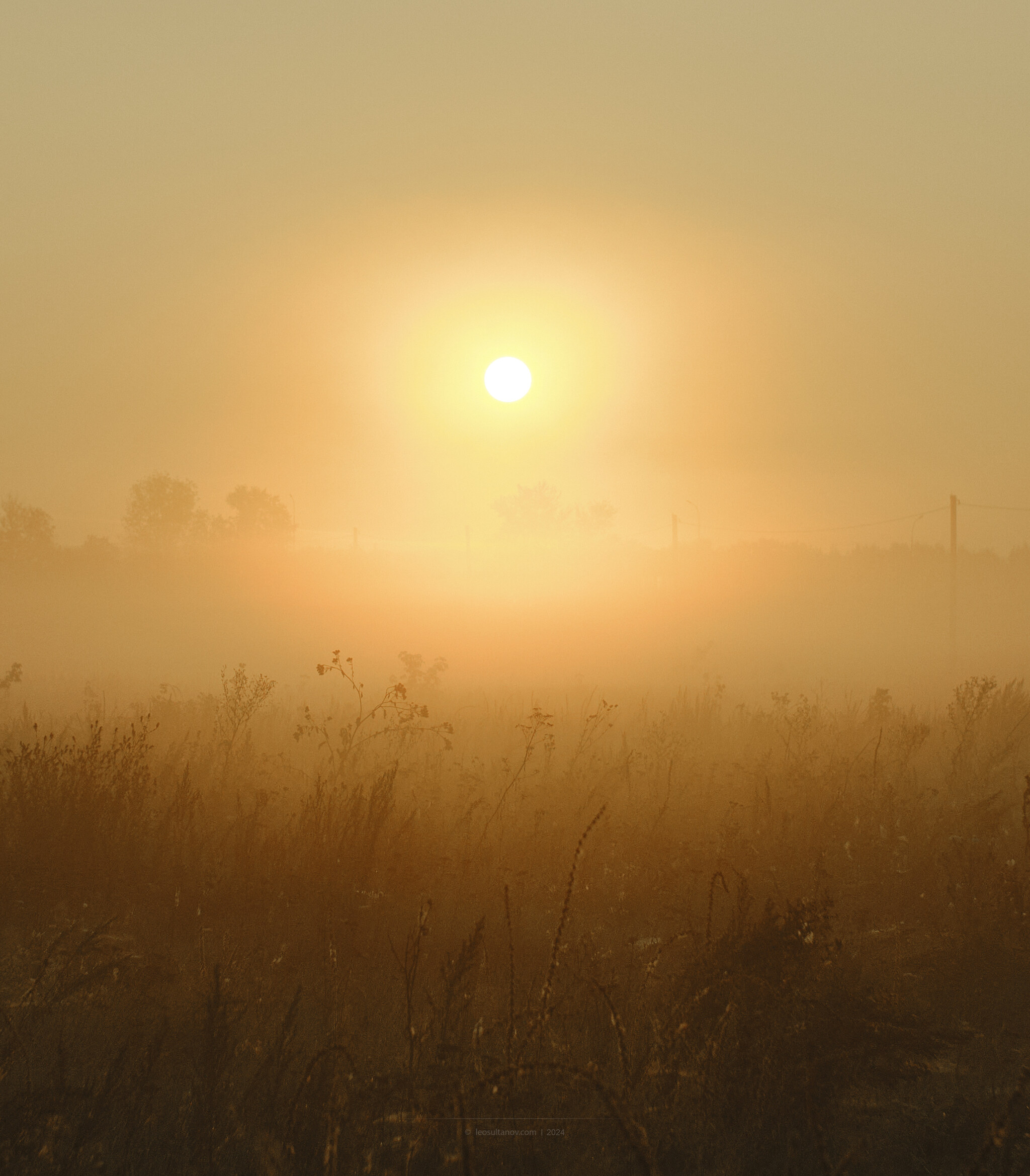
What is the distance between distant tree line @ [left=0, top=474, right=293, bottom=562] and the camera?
44.1m

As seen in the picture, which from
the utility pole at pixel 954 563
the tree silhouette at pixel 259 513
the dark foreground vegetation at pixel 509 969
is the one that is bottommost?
the dark foreground vegetation at pixel 509 969

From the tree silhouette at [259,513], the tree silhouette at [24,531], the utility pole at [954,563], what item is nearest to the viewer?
the utility pole at [954,563]

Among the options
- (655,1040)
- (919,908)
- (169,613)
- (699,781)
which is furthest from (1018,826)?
(169,613)

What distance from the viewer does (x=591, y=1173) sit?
2.58m

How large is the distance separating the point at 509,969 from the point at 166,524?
186 ft

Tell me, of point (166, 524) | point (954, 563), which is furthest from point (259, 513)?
point (954, 563)

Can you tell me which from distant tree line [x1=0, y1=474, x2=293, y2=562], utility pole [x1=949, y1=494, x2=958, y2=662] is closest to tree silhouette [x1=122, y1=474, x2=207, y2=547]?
distant tree line [x1=0, y1=474, x2=293, y2=562]

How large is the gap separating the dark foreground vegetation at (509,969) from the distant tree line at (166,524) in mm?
44686

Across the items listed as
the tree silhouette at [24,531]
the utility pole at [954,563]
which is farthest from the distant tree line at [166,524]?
the utility pole at [954,563]

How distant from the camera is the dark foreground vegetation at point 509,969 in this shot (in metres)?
2.64

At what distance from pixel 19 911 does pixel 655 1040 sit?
11.6 ft

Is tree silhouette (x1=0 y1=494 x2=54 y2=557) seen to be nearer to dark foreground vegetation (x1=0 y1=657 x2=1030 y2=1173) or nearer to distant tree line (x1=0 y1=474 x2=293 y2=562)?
distant tree line (x1=0 y1=474 x2=293 y2=562)

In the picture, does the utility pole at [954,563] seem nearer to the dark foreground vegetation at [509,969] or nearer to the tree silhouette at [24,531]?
the dark foreground vegetation at [509,969]

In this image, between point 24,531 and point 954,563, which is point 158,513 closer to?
point 24,531
